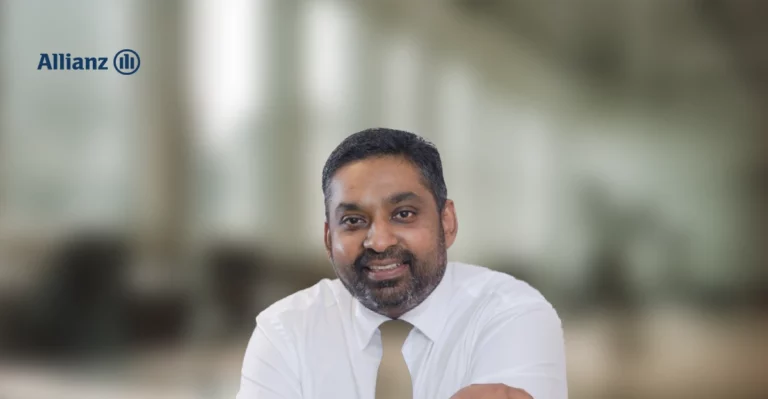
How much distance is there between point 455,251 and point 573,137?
0.46m

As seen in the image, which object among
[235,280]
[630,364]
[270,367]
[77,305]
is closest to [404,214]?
[270,367]

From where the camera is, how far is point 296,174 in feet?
7.55

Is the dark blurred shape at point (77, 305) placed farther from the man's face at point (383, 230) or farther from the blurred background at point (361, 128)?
the man's face at point (383, 230)

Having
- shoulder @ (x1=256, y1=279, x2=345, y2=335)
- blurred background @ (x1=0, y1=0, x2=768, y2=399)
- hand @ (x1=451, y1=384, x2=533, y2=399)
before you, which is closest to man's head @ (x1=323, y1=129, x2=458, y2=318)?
shoulder @ (x1=256, y1=279, x2=345, y2=335)

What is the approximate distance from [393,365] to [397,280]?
212mm

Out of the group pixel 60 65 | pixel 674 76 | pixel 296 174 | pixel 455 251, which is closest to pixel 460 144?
pixel 455 251

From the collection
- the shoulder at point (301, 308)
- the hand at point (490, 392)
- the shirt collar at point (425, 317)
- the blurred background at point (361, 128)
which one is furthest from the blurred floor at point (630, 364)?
the hand at point (490, 392)

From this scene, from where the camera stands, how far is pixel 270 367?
1.54 meters

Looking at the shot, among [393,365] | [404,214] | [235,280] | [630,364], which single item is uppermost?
[404,214]

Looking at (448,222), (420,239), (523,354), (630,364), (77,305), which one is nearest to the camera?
(523,354)

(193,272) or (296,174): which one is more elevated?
(296,174)

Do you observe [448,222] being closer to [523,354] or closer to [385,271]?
[385,271]

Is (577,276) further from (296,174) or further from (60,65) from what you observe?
(60,65)

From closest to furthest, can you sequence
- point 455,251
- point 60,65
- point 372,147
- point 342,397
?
1. point 372,147
2. point 342,397
3. point 455,251
4. point 60,65
